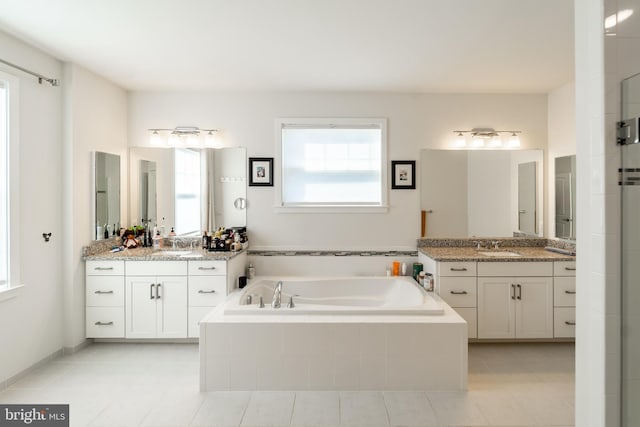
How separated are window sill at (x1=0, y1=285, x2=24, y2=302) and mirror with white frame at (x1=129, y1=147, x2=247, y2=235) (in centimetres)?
145

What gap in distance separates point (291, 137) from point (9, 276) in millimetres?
2691

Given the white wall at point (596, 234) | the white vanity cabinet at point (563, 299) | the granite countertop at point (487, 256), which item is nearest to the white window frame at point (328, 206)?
the granite countertop at point (487, 256)

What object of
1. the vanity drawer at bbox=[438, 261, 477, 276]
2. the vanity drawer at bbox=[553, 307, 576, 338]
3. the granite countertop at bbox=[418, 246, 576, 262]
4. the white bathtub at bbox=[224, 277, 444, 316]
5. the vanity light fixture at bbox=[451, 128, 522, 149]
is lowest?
the vanity drawer at bbox=[553, 307, 576, 338]

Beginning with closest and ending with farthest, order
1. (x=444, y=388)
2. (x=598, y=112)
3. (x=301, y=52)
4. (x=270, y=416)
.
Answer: (x=598, y=112), (x=270, y=416), (x=444, y=388), (x=301, y=52)

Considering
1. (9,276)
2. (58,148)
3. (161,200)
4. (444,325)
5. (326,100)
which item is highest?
(326,100)

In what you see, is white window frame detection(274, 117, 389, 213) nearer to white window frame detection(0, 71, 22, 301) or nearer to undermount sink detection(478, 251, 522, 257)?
undermount sink detection(478, 251, 522, 257)

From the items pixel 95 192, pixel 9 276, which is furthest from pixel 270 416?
pixel 95 192

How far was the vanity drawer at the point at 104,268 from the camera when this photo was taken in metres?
3.57

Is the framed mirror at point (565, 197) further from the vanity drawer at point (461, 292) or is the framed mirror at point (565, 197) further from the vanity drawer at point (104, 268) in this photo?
the vanity drawer at point (104, 268)

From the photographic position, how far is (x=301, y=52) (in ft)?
10.3

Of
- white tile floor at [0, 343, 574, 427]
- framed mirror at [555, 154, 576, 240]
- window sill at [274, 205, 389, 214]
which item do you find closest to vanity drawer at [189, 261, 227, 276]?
white tile floor at [0, 343, 574, 427]

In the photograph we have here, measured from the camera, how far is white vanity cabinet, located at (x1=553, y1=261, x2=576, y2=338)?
3.59m

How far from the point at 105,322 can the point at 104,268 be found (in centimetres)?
48

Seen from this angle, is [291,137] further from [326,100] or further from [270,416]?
[270,416]
